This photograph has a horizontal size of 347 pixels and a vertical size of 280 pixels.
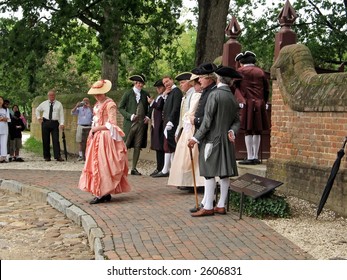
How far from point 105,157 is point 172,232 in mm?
2635

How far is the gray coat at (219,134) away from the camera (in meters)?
8.41

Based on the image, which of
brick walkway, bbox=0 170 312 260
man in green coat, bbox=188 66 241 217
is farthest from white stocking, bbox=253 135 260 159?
man in green coat, bbox=188 66 241 217

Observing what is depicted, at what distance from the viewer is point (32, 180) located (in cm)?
1291

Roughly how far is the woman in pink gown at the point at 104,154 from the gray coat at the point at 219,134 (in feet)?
5.92

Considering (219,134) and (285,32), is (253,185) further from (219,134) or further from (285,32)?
(285,32)

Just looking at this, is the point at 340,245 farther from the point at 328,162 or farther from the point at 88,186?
the point at 88,186

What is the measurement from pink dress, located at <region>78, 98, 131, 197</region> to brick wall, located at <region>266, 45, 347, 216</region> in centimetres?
253

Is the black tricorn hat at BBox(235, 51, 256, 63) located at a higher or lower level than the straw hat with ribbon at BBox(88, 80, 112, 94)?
higher

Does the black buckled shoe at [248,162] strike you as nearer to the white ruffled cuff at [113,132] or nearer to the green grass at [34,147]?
the white ruffled cuff at [113,132]

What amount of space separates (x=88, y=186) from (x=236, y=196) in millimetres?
2242

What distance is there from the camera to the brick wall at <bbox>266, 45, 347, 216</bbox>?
29.7 feet

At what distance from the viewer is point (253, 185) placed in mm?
8742

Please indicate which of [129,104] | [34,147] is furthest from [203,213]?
[34,147]

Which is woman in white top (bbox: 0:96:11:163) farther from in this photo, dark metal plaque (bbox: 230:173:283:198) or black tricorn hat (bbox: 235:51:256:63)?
dark metal plaque (bbox: 230:173:283:198)
